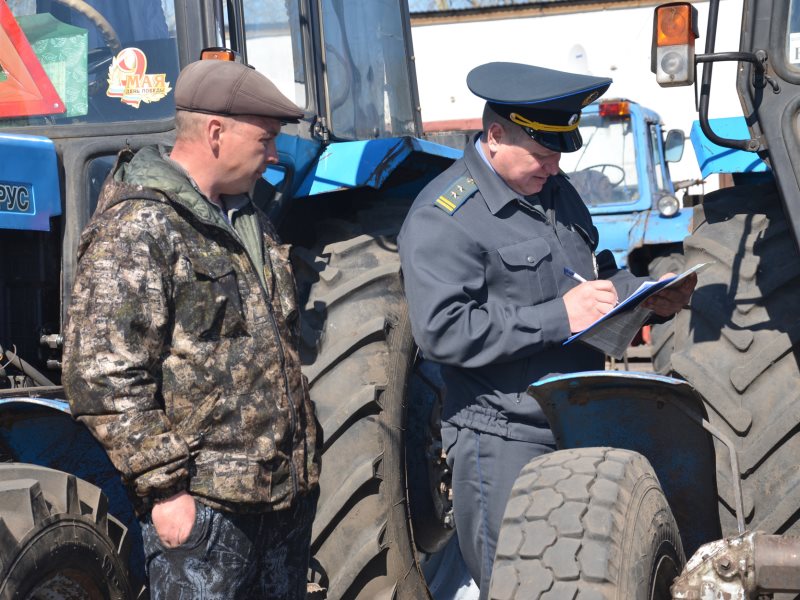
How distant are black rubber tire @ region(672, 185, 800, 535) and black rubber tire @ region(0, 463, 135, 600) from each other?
1.57 meters

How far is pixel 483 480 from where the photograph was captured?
2.87 meters

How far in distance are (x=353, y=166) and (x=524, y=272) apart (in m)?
1.18

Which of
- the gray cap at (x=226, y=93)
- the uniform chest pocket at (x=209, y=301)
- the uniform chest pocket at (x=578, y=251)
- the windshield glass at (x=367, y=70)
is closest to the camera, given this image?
the uniform chest pocket at (x=209, y=301)

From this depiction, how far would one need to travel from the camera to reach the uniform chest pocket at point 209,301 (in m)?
2.45

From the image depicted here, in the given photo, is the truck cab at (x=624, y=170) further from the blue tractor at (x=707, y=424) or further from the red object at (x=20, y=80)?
the red object at (x=20, y=80)

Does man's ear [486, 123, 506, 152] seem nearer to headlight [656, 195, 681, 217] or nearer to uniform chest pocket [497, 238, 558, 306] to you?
uniform chest pocket [497, 238, 558, 306]

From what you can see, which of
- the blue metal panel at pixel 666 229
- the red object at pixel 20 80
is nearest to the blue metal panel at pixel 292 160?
the red object at pixel 20 80

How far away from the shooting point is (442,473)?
4.23 meters

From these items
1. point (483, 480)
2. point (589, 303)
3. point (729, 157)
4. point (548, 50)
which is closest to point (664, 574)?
point (483, 480)

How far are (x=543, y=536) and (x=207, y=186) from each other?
1.07m

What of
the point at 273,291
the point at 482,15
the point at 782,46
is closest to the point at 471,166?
the point at 273,291

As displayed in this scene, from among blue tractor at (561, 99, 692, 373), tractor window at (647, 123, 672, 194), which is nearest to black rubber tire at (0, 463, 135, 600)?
blue tractor at (561, 99, 692, 373)

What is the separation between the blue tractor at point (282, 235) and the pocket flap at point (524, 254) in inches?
36.5

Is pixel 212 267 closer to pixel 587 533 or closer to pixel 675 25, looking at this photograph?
pixel 587 533
